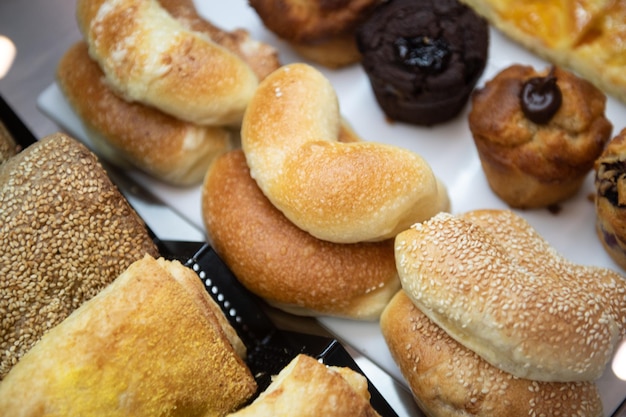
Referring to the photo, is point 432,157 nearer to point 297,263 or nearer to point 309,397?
→ point 297,263

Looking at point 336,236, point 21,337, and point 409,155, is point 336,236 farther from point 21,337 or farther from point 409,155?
point 21,337

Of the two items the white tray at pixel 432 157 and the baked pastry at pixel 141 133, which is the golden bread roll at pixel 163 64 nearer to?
the baked pastry at pixel 141 133

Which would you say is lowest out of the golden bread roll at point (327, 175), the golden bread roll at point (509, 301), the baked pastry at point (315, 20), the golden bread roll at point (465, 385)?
the golden bread roll at point (465, 385)

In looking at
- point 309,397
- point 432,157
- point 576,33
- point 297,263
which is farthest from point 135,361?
point 576,33

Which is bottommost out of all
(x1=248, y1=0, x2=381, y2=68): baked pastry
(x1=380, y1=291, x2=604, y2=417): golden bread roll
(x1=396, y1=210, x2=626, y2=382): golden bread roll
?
(x1=380, y1=291, x2=604, y2=417): golden bread roll

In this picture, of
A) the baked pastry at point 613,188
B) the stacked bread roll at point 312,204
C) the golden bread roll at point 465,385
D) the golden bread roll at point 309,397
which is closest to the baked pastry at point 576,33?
the baked pastry at point 613,188

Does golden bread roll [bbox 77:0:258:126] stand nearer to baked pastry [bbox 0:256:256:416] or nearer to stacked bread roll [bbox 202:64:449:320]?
stacked bread roll [bbox 202:64:449:320]

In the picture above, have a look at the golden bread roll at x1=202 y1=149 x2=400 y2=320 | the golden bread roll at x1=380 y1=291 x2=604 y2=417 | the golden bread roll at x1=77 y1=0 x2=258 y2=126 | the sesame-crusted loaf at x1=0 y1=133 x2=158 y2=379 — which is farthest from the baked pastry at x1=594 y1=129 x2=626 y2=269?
the sesame-crusted loaf at x1=0 y1=133 x2=158 y2=379
